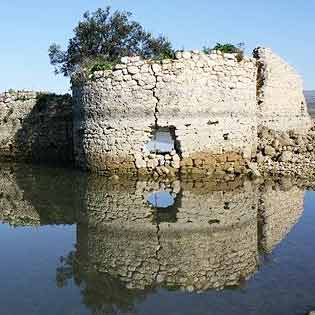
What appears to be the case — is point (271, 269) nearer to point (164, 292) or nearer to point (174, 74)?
point (164, 292)

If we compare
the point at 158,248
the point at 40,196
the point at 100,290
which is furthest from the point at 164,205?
the point at 100,290

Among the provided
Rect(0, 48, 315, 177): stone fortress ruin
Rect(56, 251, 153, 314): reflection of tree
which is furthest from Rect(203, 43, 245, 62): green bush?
Rect(56, 251, 153, 314): reflection of tree

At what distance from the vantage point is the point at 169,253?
282 inches

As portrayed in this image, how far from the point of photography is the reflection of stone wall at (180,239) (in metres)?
6.31

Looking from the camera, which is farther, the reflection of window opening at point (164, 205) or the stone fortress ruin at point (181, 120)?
the stone fortress ruin at point (181, 120)

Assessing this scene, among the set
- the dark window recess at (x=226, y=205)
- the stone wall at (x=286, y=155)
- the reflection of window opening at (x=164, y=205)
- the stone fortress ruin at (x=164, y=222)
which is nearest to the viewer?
the stone fortress ruin at (x=164, y=222)

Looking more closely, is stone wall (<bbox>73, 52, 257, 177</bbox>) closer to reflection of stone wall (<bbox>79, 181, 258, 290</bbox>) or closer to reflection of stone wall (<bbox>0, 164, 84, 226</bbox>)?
reflection of stone wall (<bbox>0, 164, 84, 226</bbox>)

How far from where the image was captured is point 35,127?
1869 cm

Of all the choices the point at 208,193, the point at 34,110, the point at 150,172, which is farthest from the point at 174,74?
the point at 34,110

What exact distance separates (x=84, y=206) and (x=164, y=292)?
4.68 metres

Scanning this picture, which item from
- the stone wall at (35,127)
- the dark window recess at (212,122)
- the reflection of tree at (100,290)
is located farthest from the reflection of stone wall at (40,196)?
the dark window recess at (212,122)

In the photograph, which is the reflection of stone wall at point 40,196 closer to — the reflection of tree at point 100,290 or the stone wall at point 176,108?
the stone wall at point 176,108

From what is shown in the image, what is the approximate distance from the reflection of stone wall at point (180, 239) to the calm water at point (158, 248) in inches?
0.6

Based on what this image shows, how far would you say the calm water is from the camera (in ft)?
17.9
